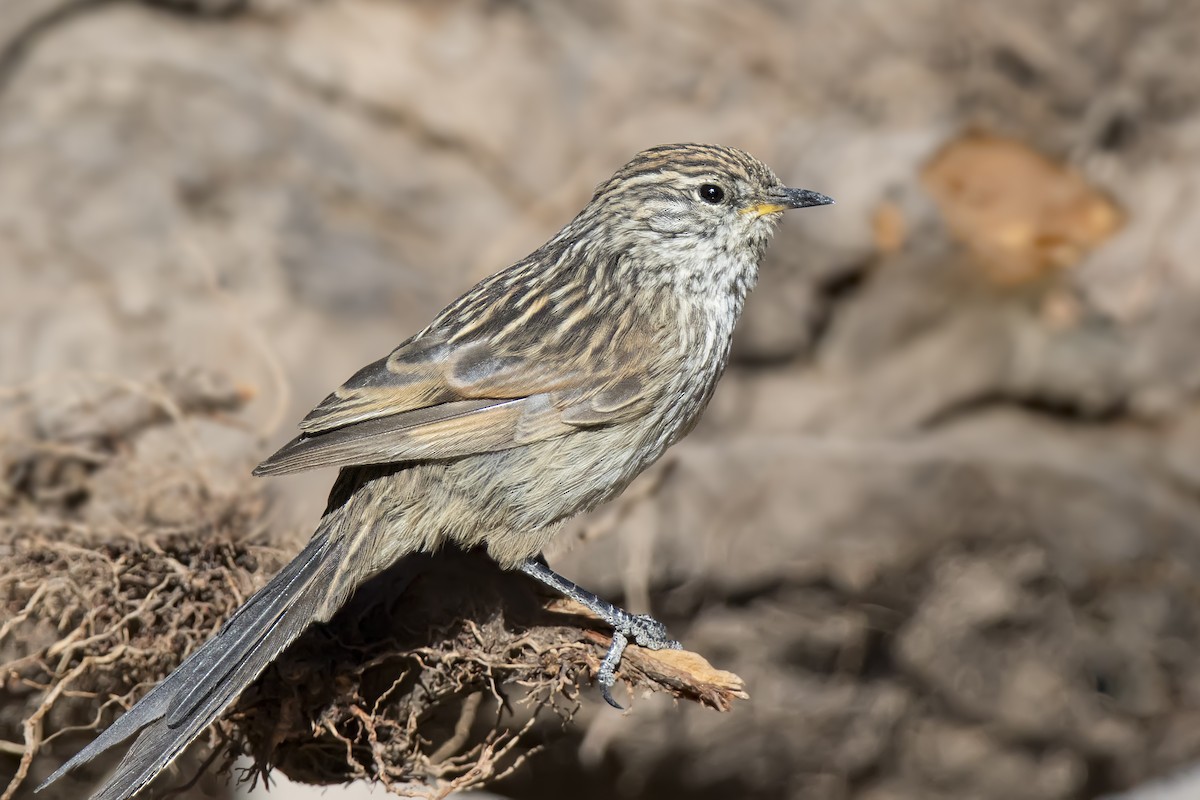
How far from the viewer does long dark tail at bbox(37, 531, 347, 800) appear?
3.70 meters

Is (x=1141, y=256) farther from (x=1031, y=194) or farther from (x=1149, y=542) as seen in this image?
(x=1149, y=542)

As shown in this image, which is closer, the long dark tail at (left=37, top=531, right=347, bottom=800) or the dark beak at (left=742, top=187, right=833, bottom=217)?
the long dark tail at (left=37, top=531, right=347, bottom=800)

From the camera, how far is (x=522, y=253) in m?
8.06

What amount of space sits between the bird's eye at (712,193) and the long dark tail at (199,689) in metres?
1.98

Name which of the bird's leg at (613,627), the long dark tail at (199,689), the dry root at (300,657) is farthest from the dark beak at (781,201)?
the long dark tail at (199,689)

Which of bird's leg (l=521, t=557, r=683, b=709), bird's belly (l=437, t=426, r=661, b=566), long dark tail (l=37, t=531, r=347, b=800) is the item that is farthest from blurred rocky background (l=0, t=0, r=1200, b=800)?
long dark tail (l=37, t=531, r=347, b=800)

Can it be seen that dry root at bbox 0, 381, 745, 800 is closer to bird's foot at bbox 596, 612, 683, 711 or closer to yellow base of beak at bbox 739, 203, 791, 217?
bird's foot at bbox 596, 612, 683, 711

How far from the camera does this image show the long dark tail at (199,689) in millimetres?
3699

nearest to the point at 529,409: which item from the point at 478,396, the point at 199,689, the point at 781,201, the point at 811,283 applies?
the point at 478,396

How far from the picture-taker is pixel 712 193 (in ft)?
15.7

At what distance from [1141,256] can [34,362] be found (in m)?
6.14

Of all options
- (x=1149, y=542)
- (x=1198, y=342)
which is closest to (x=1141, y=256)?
(x=1198, y=342)

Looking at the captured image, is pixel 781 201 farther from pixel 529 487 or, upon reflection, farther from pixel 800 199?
pixel 529 487

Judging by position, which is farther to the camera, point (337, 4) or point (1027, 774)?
point (337, 4)
